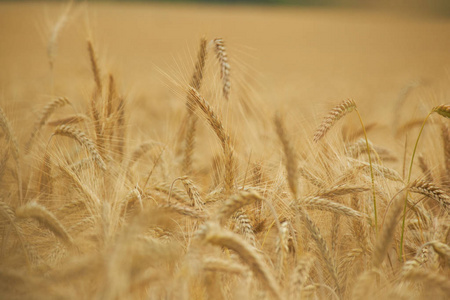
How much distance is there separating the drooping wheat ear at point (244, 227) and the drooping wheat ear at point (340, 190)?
12.3 inches

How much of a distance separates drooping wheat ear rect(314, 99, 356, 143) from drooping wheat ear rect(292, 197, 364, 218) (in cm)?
23

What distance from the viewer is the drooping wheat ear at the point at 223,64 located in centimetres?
143

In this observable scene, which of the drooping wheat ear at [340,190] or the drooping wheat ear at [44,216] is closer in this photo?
the drooping wheat ear at [44,216]

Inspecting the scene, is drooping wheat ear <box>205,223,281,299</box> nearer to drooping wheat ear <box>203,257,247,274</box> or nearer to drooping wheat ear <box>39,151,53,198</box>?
drooping wheat ear <box>203,257,247,274</box>

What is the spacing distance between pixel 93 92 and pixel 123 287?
140 centimetres

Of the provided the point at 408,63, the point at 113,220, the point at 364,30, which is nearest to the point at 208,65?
the point at 113,220

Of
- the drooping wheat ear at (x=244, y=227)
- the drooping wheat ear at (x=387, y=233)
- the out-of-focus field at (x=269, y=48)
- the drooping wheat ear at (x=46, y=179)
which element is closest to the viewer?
the drooping wheat ear at (x=387, y=233)

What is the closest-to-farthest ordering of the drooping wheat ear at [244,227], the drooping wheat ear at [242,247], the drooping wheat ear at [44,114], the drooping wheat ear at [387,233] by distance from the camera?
the drooping wheat ear at [242,247]
the drooping wheat ear at [387,233]
the drooping wheat ear at [244,227]
the drooping wheat ear at [44,114]

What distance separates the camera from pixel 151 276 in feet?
2.87

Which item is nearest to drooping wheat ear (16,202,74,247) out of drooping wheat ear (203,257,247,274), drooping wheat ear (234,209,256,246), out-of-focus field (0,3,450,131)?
drooping wheat ear (203,257,247,274)

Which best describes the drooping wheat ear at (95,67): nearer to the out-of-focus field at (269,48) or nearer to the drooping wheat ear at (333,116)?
the drooping wheat ear at (333,116)

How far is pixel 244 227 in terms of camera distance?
1292 millimetres

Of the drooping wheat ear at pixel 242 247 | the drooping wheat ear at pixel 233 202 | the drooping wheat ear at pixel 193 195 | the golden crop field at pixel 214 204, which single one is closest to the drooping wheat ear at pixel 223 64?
the golden crop field at pixel 214 204

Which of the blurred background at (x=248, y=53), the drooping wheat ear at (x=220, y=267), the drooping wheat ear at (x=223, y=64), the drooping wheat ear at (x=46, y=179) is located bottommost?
the drooping wheat ear at (x=220, y=267)
